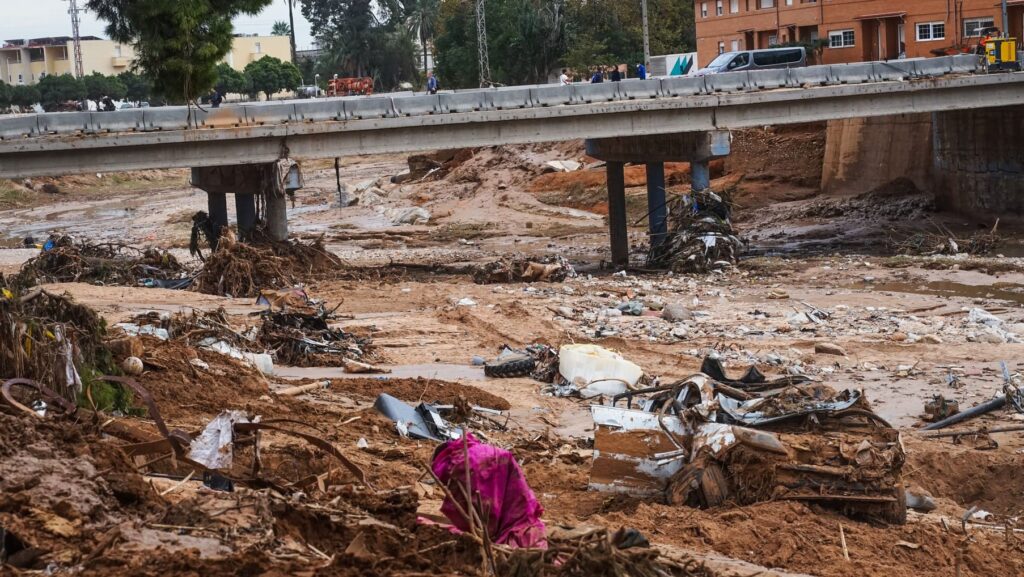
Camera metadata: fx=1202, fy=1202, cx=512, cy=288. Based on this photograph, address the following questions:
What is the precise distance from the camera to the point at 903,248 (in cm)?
3100

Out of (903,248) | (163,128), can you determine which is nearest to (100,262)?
(163,128)

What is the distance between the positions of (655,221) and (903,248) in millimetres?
6394

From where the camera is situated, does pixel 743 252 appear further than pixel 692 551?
Yes

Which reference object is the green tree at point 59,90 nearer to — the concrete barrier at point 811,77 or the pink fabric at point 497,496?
the concrete barrier at point 811,77

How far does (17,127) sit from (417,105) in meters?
8.74

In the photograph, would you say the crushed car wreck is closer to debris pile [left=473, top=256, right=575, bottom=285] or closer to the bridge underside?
debris pile [left=473, top=256, right=575, bottom=285]

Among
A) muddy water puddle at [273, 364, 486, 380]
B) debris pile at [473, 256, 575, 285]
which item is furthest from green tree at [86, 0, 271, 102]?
muddy water puddle at [273, 364, 486, 380]

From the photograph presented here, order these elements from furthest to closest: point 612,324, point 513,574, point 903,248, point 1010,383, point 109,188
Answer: point 109,188 < point 903,248 < point 612,324 < point 1010,383 < point 513,574

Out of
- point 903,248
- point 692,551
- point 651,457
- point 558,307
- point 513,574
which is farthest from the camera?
point 903,248

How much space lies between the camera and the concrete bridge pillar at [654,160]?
30.4 meters

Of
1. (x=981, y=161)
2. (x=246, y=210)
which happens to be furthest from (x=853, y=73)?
(x=246, y=210)

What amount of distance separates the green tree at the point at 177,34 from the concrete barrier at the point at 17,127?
Result: 445 cm

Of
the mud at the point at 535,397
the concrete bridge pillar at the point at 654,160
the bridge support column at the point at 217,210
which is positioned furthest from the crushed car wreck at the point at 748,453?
the bridge support column at the point at 217,210

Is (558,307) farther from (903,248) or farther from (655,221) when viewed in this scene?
(903,248)
